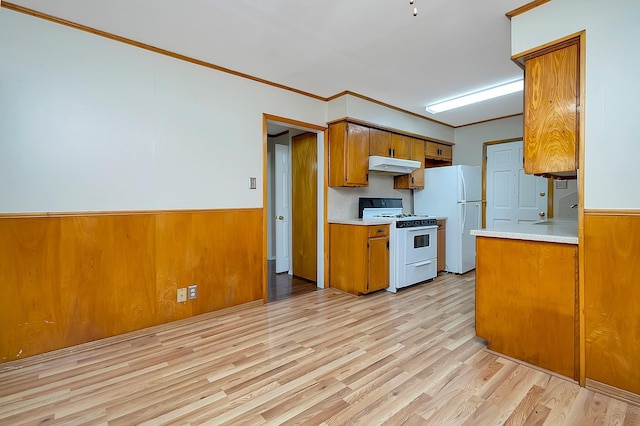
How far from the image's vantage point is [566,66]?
1975mm

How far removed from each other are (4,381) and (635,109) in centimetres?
424

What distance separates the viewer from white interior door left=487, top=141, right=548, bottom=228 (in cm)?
455

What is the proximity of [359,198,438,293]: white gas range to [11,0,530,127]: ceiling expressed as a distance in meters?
1.72

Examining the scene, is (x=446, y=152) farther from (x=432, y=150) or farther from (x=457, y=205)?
(x=457, y=205)

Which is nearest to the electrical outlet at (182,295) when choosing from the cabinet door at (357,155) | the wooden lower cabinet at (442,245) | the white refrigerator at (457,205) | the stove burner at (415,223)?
the cabinet door at (357,155)

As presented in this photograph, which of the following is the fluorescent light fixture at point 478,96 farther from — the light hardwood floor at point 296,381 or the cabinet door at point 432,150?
the light hardwood floor at point 296,381

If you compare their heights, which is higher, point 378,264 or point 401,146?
point 401,146

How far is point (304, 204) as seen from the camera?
14.6 feet

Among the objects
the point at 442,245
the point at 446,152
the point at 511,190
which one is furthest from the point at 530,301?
the point at 446,152

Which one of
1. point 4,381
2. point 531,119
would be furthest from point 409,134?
point 4,381

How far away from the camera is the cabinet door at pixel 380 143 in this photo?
4.15 meters

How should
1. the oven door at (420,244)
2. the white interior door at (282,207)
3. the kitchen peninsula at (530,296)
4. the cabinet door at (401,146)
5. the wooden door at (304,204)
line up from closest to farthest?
the kitchen peninsula at (530,296) < the oven door at (420,244) < the wooden door at (304,204) < the cabinet door at (401,146) < the white interior door at (282,207)

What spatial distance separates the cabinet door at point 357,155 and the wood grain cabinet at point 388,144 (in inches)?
5.3

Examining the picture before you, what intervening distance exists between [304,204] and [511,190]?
3.40 meters
